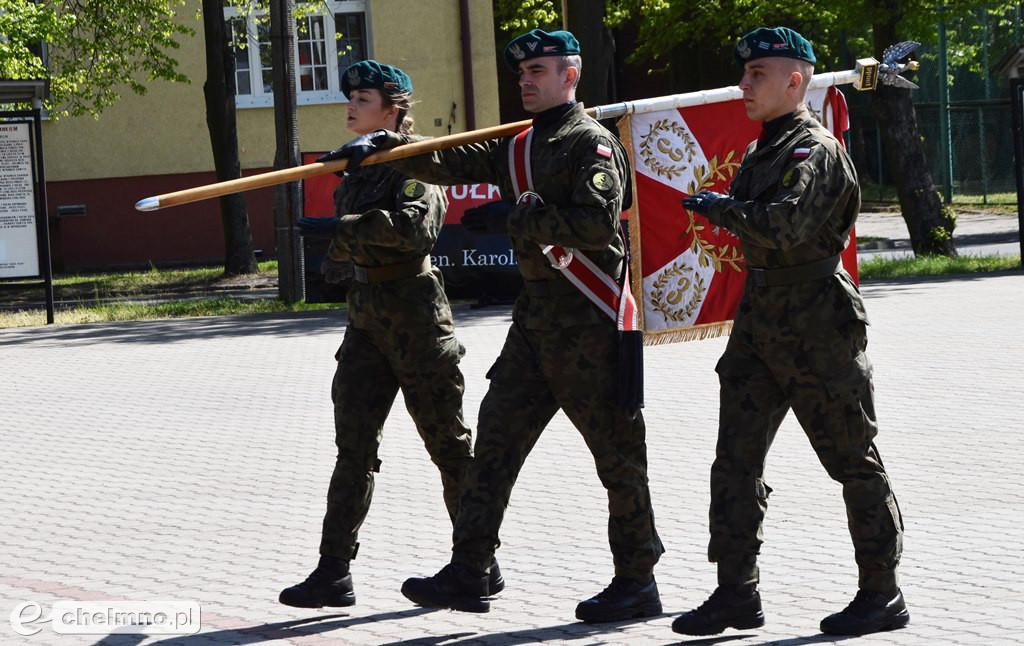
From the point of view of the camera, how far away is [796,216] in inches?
181

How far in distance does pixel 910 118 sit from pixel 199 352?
33.9ft

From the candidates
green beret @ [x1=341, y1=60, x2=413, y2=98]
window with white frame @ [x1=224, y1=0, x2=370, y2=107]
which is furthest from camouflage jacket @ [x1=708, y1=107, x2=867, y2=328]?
window with white frame @ [x1=224, y1=0, x2=370, y2=107]

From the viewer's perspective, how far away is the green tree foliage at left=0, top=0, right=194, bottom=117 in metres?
21.3

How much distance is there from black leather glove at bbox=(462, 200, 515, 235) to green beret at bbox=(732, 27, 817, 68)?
917 millimetres

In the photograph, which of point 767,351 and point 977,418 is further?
point 977,418

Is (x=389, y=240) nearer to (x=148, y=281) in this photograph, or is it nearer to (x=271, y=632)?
(x=271, y=632)

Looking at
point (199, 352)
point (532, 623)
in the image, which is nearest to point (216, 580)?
point (532, 623)

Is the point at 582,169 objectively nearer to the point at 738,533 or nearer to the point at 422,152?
the point at 422,152

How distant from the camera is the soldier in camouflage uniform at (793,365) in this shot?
473 centimetres

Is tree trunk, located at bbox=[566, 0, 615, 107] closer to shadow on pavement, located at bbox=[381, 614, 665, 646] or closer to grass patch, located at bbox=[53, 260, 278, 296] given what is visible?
grass patch, located at bbox=[53, 260, 278, 296]

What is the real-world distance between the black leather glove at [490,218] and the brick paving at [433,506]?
1.34 metres

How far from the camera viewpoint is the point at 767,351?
189 inches

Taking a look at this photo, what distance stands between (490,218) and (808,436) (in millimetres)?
1259

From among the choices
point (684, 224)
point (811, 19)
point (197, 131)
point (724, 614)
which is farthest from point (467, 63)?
point (724, 614)
